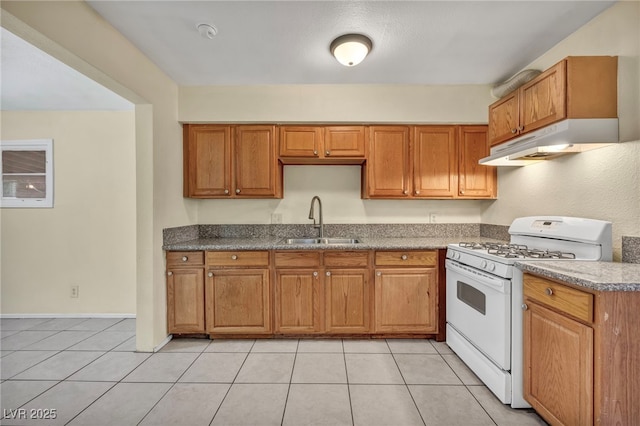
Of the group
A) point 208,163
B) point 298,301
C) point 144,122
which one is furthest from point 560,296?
point 144,122

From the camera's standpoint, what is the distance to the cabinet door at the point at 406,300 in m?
2.53

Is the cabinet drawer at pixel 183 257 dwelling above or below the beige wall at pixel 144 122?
below

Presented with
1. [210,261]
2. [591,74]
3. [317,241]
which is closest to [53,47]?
[210,261]

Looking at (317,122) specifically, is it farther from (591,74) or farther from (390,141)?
(591,74)

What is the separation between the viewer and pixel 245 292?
100.0 inches

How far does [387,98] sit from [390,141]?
423mm

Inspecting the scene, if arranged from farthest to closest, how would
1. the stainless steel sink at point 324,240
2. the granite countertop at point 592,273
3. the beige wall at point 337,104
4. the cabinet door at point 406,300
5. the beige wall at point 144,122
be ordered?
the stainless steel sink at point 324,240
the beige wall at point 337,104
the cabinet door at point 406,300
the beige wall at point 144,122
the granite countertop at point 592,273

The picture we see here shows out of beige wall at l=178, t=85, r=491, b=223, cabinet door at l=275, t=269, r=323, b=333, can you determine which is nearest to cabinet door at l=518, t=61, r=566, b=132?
beige wall at l=178, t=85, r=491, b=223

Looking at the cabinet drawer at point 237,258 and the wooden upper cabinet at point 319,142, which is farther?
the wooden upper cabinet at point 319,142

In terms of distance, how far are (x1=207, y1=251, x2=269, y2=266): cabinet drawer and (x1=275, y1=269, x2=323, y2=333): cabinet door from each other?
195 mm

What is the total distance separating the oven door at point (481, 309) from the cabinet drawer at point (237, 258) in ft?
5.42

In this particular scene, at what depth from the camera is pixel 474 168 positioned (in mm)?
2871

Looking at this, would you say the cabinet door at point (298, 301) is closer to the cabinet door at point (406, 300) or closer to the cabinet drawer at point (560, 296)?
the cabinet door at point (406, 300)

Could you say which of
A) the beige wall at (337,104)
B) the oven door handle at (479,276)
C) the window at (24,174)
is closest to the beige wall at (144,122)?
the beige wall at (337,104)
